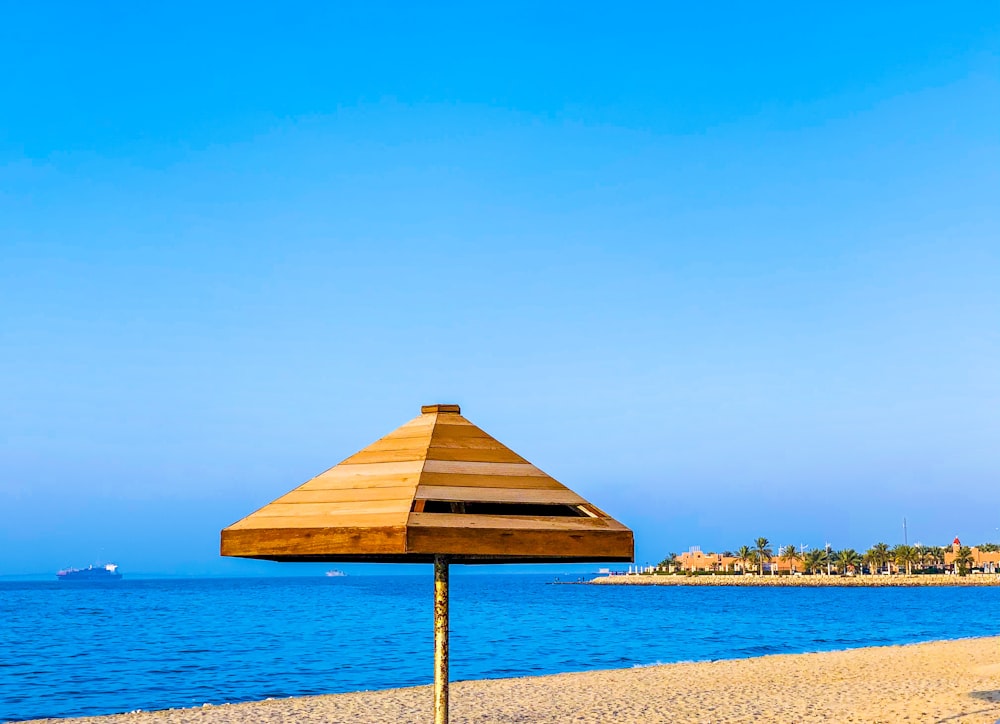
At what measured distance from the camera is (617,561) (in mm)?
5297

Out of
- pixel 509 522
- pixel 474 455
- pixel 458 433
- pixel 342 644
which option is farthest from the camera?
pixel 342 644

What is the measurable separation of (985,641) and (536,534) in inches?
1440

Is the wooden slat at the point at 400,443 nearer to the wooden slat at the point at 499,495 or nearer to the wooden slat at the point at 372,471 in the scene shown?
the wooden slat at the point at 372,471

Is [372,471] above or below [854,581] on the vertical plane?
above

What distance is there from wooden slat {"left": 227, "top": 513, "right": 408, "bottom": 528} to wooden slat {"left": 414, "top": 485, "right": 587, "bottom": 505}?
0.22m

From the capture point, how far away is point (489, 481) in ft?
17.2

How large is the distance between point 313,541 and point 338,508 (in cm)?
23

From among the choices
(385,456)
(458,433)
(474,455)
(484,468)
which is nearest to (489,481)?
(484,468)

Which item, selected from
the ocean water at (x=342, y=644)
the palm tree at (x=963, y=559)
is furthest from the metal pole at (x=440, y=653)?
the palm tree at (x=963, y=559)

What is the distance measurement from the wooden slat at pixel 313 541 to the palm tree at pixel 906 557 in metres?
172

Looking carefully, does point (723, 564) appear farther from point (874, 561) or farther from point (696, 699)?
point (696, 699)

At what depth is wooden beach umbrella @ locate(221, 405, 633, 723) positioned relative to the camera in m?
4.73

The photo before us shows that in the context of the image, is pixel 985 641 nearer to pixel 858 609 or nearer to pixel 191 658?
pixel 191 658

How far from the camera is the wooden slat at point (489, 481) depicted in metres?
5.10
